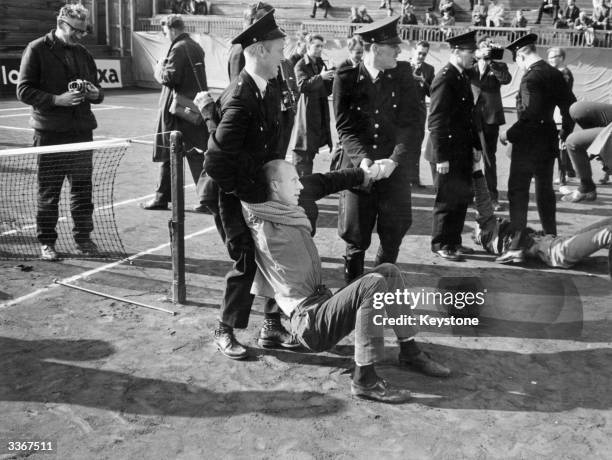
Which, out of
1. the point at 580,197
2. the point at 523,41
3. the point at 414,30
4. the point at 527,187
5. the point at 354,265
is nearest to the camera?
the point at 354,265

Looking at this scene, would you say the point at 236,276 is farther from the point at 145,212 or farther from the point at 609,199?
the point at 609,199

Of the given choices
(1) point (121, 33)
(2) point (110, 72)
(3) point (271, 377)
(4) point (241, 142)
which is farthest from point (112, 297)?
(1) point (121, 33)

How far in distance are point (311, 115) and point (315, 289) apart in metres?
4.54

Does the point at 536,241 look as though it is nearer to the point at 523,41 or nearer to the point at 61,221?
the point at 523,41

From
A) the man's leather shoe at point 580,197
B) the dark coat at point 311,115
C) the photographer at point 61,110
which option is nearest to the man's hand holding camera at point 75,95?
the photographer at point 61,110

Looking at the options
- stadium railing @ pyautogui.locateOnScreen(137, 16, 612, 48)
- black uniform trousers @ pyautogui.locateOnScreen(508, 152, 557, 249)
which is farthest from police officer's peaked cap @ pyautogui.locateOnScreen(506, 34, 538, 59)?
stadium railing @ pyautogui.locateOnScreen(137, 16, 612, 48)

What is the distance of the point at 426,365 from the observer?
14.2ft

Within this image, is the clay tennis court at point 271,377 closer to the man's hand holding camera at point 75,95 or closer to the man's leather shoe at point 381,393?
the man's leather shoe at point 381,393

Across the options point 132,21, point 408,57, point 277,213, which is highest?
point 132,21

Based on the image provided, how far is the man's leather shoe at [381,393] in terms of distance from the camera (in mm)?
3980

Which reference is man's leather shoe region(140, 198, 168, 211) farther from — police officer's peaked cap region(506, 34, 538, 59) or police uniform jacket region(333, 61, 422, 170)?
police officer's peaked cap region(506, 34, 538, 59)

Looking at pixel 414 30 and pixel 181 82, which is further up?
pixel 414 30

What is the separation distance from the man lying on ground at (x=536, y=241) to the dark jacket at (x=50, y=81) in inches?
156

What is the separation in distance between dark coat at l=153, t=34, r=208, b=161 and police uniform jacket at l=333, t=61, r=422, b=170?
283cm
